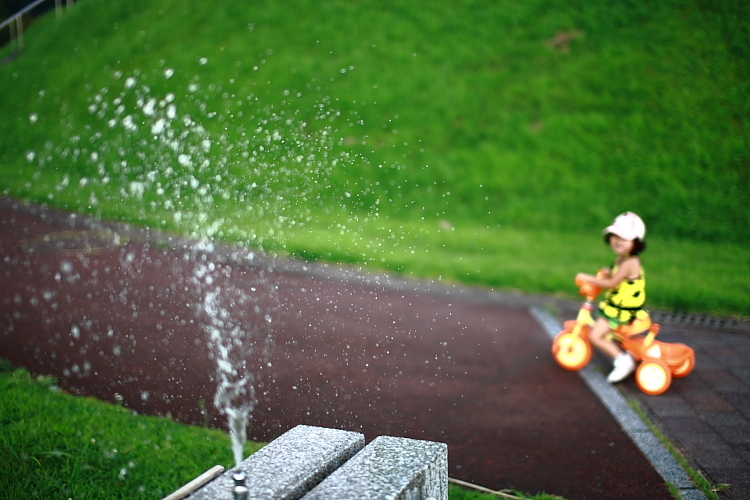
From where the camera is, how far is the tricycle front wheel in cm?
577

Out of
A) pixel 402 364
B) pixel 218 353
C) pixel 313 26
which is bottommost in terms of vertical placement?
pixel 402 364

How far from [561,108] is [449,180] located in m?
2.73

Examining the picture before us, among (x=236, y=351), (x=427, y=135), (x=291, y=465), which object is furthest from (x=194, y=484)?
(x=427, y=135)

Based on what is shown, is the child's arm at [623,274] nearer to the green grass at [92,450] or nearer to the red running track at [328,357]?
the red running track at [328,357]

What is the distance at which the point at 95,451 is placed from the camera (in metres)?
3.93

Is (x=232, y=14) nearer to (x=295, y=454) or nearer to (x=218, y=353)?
(x=218, y=353)

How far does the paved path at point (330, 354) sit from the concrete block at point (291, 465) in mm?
1472

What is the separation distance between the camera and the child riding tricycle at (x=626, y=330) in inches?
213

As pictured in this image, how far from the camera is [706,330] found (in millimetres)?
7184

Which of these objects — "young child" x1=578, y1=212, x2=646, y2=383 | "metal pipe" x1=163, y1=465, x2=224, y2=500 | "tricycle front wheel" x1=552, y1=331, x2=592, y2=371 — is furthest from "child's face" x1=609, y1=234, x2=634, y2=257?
"metal pipe" x1=163, y1=465, x2=224, y2=500

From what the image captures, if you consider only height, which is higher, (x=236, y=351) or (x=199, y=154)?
(x=199, y=154)

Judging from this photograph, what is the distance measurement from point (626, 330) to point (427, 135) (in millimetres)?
8138

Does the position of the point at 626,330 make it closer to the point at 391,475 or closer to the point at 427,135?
the point at 391,475

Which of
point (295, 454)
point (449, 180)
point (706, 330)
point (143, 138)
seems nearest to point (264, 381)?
point (295, 454)
